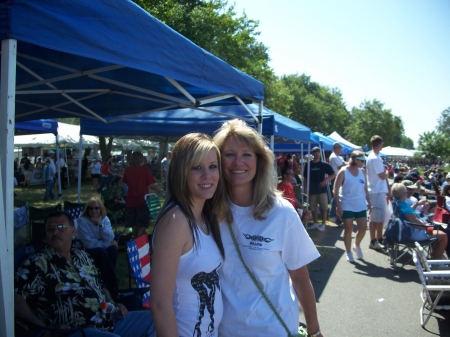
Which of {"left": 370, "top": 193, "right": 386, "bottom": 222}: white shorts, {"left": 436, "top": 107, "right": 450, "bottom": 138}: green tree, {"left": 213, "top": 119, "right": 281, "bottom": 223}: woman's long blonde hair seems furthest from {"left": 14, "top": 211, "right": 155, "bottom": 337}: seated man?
{"left": 436, "top": 107, "right": 450, "bottom": 138}: green tree

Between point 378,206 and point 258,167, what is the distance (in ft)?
19.5

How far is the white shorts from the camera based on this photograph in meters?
7.17

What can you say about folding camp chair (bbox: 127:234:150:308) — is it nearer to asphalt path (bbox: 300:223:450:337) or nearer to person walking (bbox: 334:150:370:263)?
asphalt path (bbox: 300:223:450:337)

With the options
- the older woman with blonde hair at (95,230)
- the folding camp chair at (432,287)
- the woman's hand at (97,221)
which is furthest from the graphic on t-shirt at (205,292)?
the woman's hand at (97,221)

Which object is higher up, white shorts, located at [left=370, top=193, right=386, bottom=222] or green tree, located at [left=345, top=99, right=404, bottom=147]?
green tree, located at [left=345, top=99, right=404, bottom=147]

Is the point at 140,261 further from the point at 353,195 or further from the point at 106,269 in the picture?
the point at 353,195

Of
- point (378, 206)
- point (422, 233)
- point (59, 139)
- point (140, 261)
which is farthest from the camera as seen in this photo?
point (59, 139)

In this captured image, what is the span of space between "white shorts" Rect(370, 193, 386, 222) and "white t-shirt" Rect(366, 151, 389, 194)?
0.31ft

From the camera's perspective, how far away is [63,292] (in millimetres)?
2668

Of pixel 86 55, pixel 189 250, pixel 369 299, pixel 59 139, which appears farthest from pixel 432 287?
pixel 59 139

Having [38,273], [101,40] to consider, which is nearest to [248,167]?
[101,40]

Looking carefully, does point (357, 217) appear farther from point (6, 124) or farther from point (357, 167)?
point (6, 124)

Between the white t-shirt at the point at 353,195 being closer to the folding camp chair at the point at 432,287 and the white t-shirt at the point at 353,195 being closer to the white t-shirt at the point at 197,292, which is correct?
the folding camp chair at the point at 432,287

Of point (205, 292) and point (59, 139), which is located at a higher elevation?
point (59, 139)
